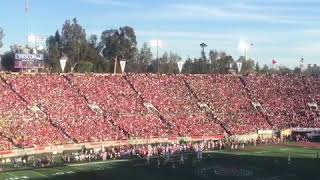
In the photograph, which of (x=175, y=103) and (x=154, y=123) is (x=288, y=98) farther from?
(x=154, y=123)

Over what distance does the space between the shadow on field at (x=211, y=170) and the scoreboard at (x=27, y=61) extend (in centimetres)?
2324

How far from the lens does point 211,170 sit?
41031mm

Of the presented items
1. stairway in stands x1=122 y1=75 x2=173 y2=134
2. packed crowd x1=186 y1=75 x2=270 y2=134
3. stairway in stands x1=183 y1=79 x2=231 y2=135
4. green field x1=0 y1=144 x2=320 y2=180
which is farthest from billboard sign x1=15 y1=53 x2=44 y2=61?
green field x1=0 y1=144 x2=320 y2=180

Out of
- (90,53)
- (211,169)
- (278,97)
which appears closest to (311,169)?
(211,169)

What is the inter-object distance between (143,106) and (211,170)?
20.6 meters

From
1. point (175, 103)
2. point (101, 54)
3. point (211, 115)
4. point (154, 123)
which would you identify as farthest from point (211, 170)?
point (101, 54)

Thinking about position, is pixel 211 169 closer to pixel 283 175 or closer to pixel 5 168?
pixel 283 175

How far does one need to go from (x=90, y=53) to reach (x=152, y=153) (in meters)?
59.2

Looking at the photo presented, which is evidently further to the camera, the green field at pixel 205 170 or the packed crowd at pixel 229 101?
the packed crowd at pixel 229 101

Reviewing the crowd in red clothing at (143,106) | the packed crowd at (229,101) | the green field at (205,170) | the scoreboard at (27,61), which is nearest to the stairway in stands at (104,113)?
the crowd in red clothing at (143,106)

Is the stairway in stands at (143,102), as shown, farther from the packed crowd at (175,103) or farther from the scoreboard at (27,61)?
the scoreboard at (27,61)

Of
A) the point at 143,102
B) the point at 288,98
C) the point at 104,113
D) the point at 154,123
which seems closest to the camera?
the point at 104,113

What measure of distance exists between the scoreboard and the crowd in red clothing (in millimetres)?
3644

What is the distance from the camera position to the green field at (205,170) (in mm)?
38031
